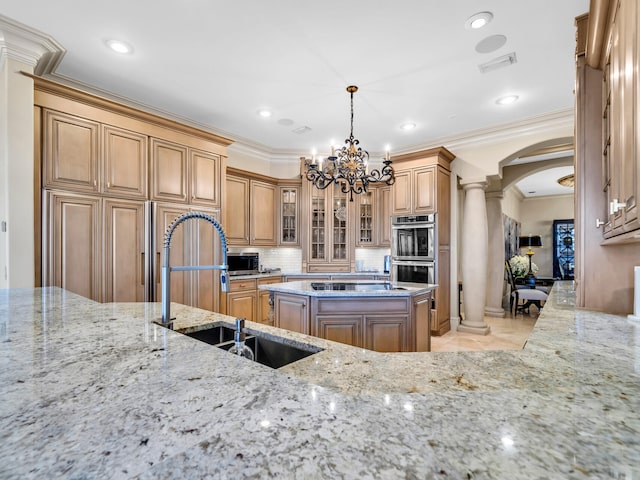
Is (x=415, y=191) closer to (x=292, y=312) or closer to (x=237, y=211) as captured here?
(x=237, y=211)

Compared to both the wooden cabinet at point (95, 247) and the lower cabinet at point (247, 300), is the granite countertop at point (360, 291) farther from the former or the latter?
the lower cabinet at point (247, 300)

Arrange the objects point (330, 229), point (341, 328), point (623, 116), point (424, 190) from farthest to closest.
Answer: point (330, 229) < point (424, 190) < point (341, 328) < point (623, 116)

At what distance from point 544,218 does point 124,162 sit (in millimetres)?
10686

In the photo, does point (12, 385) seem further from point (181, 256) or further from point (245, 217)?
point (245, 217)

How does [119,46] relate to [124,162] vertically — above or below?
above

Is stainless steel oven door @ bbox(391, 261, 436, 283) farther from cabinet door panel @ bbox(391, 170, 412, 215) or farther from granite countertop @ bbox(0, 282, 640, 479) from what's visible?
granite countertop @ bbox(0, 282, 640, 479)

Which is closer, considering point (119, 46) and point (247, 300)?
point (119, 46)

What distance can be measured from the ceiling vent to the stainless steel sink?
3.11 metres

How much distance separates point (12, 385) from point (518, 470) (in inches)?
35.5

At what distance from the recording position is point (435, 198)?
14.5 feet

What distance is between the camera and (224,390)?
607 mm

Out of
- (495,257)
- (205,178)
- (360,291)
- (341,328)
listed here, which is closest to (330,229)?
(205,178)

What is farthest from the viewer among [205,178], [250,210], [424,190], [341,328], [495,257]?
[495,257]

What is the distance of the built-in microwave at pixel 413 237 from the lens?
4.43m
